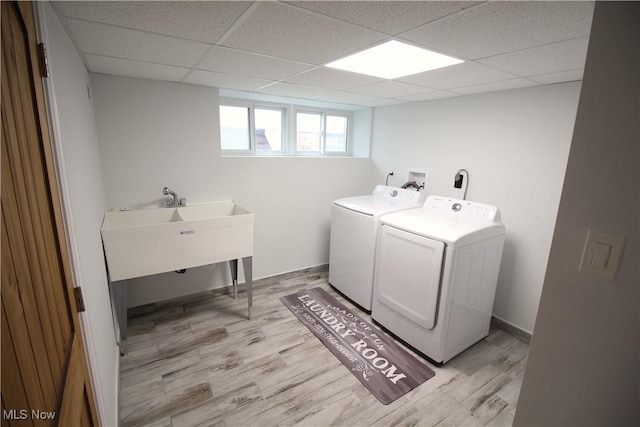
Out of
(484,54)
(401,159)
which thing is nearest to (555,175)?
(484,54)

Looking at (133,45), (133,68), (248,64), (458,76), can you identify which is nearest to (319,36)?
(248,64)

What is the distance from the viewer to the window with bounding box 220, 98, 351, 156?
3.21 m

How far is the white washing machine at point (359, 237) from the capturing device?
2.70 metres

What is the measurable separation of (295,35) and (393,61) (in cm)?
68

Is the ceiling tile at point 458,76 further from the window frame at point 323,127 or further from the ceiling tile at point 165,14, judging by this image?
the window frame at point 323,127

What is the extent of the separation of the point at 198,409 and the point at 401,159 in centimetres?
293

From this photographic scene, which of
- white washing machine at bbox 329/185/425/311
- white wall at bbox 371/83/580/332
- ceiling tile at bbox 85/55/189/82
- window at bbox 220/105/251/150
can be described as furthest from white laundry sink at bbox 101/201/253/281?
white wall at bbox 371/83/580/332

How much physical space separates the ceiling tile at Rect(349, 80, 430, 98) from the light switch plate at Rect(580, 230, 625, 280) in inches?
69.5

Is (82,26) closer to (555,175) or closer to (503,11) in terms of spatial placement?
(503,11)

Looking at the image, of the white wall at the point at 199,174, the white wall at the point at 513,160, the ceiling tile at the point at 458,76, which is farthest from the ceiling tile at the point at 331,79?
the white wall at the point at 513,160

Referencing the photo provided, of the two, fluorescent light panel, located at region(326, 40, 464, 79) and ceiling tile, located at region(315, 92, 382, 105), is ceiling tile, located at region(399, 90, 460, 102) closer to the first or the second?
ceiling tile, located at region(315, 92, 382, 105)

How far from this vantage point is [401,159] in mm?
3402

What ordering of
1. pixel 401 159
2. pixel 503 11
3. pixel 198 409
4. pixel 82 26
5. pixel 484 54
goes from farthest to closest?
pixel 401 159
pixel 198 409
pixel 484 54
pixel 82 26
pixel 503 11

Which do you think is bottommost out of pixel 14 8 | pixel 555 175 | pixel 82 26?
pixel 555 175
